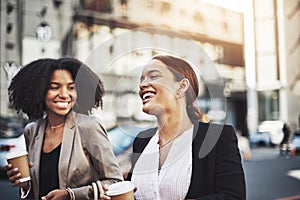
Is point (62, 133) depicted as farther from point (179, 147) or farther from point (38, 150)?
point (179, 147)

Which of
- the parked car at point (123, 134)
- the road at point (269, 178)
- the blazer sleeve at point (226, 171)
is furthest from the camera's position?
the road at point (269, 178)

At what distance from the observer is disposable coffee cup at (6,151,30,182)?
4.40ft

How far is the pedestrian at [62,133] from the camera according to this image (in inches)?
52.6

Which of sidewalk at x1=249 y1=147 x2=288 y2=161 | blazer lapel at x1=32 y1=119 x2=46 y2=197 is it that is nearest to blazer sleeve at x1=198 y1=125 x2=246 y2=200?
sidewalk at x1=249 y1=147 x2=288 y2=161

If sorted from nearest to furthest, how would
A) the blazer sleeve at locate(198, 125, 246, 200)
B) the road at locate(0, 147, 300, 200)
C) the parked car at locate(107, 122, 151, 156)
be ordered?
the blazer sleeve at locate(198, 125, 246, 200) → the parked car at locate(107, 122, 151, 156) → the road at locate(0, 147, 300, 200)

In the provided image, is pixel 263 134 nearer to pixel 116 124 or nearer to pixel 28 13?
pixel 116 124

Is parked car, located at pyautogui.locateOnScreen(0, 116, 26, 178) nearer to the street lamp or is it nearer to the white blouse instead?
the street lamp

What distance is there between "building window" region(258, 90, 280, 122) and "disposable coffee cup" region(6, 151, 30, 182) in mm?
937

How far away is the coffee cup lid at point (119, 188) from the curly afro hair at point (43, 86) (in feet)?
0.97

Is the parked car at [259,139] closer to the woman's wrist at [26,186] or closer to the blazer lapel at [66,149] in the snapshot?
the blazer lapel at [66,149]

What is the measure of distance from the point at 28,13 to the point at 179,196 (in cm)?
92

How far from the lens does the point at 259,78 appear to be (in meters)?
1.52

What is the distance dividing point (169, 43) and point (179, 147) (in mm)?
385

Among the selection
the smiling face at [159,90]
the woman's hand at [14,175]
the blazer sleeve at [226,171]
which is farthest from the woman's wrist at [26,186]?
the blazer sleeve at [226,171]
